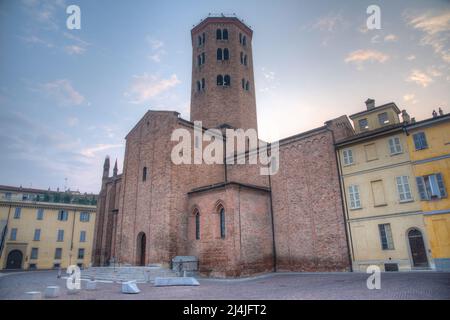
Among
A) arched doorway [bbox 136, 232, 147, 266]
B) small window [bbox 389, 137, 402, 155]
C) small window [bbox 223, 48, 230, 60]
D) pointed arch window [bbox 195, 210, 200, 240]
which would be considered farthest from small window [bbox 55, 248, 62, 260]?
small window [bbox 389, 137, 402, 155]

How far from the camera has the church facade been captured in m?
18.6

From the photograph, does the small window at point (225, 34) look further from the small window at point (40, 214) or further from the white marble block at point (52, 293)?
the small window at point (40, 214)

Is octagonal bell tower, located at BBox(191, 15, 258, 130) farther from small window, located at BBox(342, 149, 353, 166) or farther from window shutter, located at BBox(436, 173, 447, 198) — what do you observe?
window shutter, located at BBox(436, 173, 447, 198)

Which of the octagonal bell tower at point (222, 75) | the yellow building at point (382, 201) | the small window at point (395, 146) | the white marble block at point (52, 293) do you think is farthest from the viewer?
the octagonal bell tower at point (222, 75)

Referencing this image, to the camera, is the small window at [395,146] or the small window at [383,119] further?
the small window at [383,119]

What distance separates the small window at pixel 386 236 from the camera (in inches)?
660

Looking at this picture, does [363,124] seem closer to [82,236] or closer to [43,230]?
[82,236]

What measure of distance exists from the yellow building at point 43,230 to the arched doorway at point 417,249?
128 feet

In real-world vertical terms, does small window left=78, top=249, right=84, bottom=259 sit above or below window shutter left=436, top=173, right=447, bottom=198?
below

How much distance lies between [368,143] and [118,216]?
20.4m

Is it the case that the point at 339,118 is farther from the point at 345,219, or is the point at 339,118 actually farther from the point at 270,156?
the point at 345,219

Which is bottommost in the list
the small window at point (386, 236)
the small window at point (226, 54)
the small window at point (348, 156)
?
the small window at point (386, 236)

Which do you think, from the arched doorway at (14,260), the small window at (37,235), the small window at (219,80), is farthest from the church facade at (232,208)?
the arched doorway at (14,260)

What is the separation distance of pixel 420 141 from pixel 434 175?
7.02 feet
